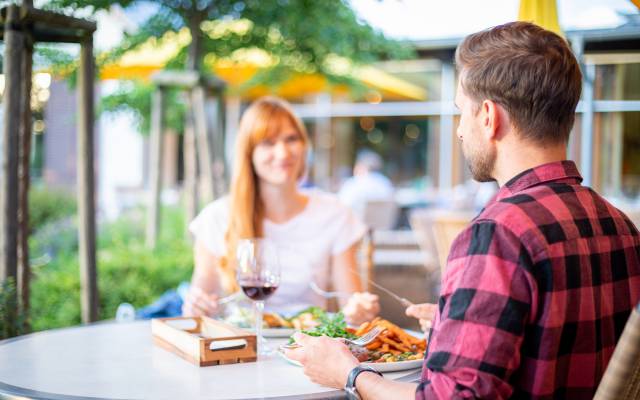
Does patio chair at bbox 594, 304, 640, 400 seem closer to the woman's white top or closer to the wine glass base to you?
the wine glass base

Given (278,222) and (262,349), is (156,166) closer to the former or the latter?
(278,222)

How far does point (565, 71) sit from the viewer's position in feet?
4.35

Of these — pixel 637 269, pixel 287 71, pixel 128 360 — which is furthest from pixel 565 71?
pixel 287 71

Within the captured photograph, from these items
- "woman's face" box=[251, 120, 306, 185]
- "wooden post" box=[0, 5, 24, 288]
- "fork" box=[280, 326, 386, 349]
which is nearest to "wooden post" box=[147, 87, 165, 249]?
"wooden post" box=[0, 5, 24, 288]

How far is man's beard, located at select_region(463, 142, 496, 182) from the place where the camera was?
138 cm

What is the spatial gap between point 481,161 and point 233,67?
5778 millimetres

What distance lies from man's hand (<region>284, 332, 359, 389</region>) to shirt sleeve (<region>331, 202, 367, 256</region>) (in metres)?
1.47

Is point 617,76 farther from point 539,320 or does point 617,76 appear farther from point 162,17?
point 162,17

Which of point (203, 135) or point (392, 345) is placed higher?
point (203, 135)

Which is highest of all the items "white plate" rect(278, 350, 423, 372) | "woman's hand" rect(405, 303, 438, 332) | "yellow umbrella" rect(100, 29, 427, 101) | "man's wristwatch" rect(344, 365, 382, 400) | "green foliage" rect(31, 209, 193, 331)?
"yellow umbrella" rect(100, 29, 427, 101)

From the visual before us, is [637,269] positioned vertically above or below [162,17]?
below

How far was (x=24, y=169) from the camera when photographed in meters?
3.06

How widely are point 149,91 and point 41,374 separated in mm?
5209

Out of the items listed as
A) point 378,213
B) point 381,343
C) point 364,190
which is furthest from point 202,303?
point 364,190
